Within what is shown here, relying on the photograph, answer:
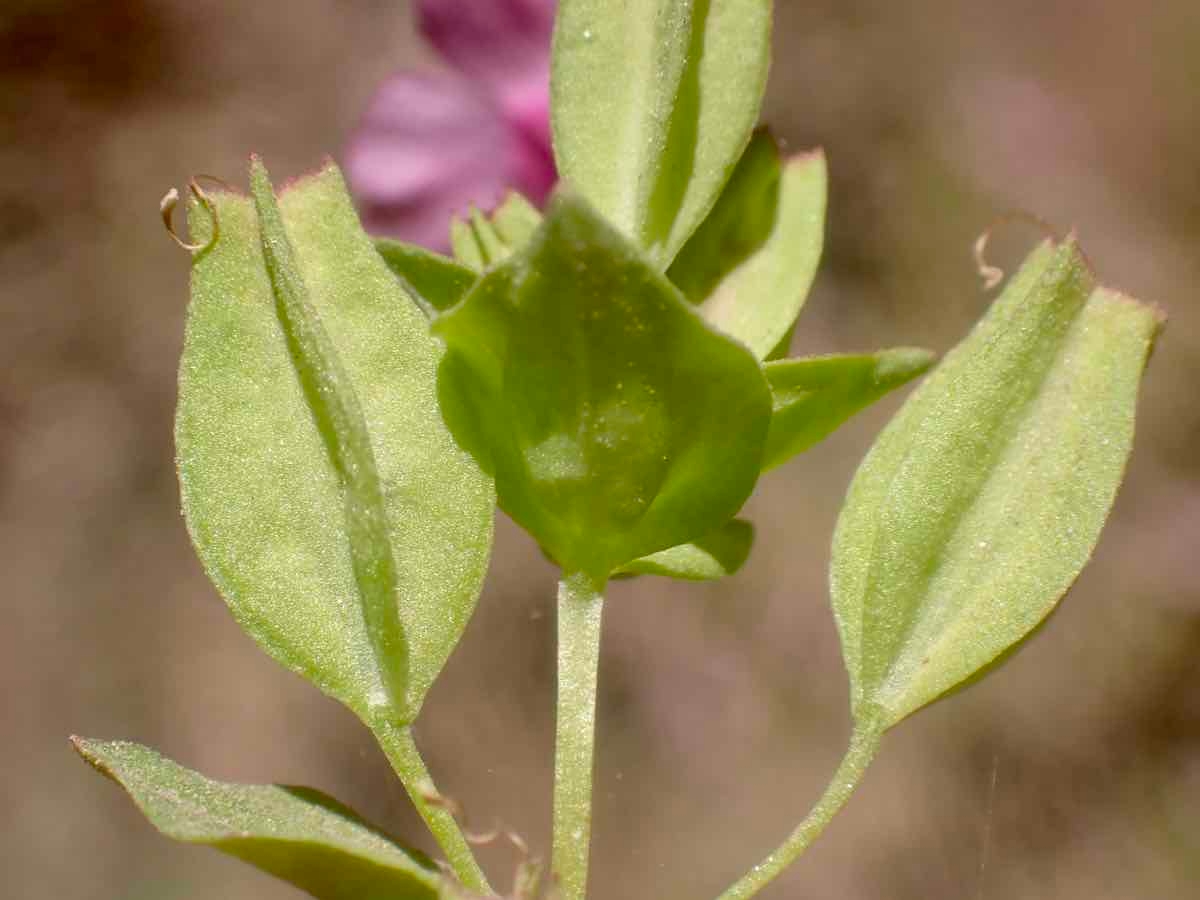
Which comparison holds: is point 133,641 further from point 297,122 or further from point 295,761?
point 297,122

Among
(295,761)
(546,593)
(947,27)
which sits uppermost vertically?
(947,27)

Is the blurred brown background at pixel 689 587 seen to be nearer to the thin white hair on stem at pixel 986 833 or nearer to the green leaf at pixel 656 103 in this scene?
the thin white hair on stem at pixel 986 833

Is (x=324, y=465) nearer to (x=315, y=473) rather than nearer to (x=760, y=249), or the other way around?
(x=315, y=473)

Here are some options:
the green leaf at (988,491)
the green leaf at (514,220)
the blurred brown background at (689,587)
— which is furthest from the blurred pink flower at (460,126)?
the blurred brown background at (689,587)

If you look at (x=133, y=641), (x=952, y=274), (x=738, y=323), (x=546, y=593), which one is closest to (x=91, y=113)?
(x=133, y=641)

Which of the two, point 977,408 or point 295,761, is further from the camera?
point 295,761

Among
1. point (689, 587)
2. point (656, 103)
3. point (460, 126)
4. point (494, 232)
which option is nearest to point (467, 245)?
point (494, 232)

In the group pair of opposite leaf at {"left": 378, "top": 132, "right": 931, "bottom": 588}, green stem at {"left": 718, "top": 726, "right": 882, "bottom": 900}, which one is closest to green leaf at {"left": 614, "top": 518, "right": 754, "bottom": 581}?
pair of opposite leaf at {"left": 378, "top": 132, "right": 931, "bottom": 588}
